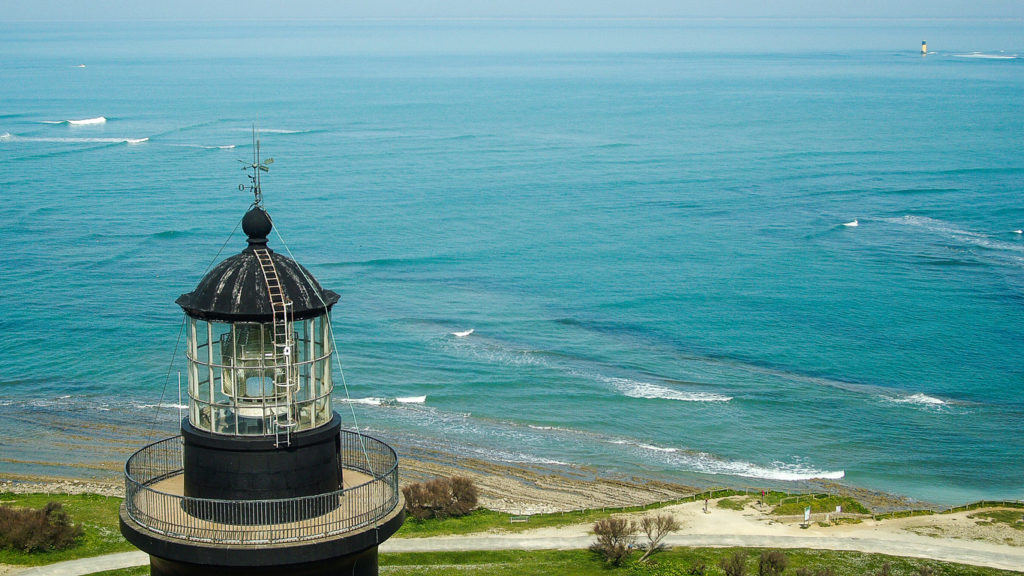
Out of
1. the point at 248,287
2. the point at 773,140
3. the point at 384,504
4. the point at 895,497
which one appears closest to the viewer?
the point at 248,287

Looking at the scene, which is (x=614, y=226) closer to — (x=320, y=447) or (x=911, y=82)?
(x=320, y=447)

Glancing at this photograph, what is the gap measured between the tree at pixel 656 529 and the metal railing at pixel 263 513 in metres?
14.5

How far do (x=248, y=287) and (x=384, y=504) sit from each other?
86.9 inches

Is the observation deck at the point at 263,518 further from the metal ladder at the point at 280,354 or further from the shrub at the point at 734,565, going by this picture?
the shrub at the point at 734,565

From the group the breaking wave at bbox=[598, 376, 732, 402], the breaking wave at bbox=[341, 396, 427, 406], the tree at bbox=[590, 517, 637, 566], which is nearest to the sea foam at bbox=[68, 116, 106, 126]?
the breaking wave at bbox=[341, 396, 427, 406]

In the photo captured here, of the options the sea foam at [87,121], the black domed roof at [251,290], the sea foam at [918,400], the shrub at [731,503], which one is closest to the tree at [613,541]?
the shrub at [731,503]

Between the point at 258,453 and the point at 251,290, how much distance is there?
1.30m

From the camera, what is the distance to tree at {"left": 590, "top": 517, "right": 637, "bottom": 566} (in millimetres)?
22938

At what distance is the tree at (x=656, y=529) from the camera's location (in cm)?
2380

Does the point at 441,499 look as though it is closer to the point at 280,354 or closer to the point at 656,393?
the point at 656,393

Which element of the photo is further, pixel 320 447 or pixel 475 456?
pixel 475 456

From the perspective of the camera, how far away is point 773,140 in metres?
103

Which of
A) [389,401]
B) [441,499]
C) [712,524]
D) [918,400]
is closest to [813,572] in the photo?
[712,524]

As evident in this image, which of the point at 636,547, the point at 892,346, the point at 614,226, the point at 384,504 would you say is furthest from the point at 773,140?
the point at 384,504
